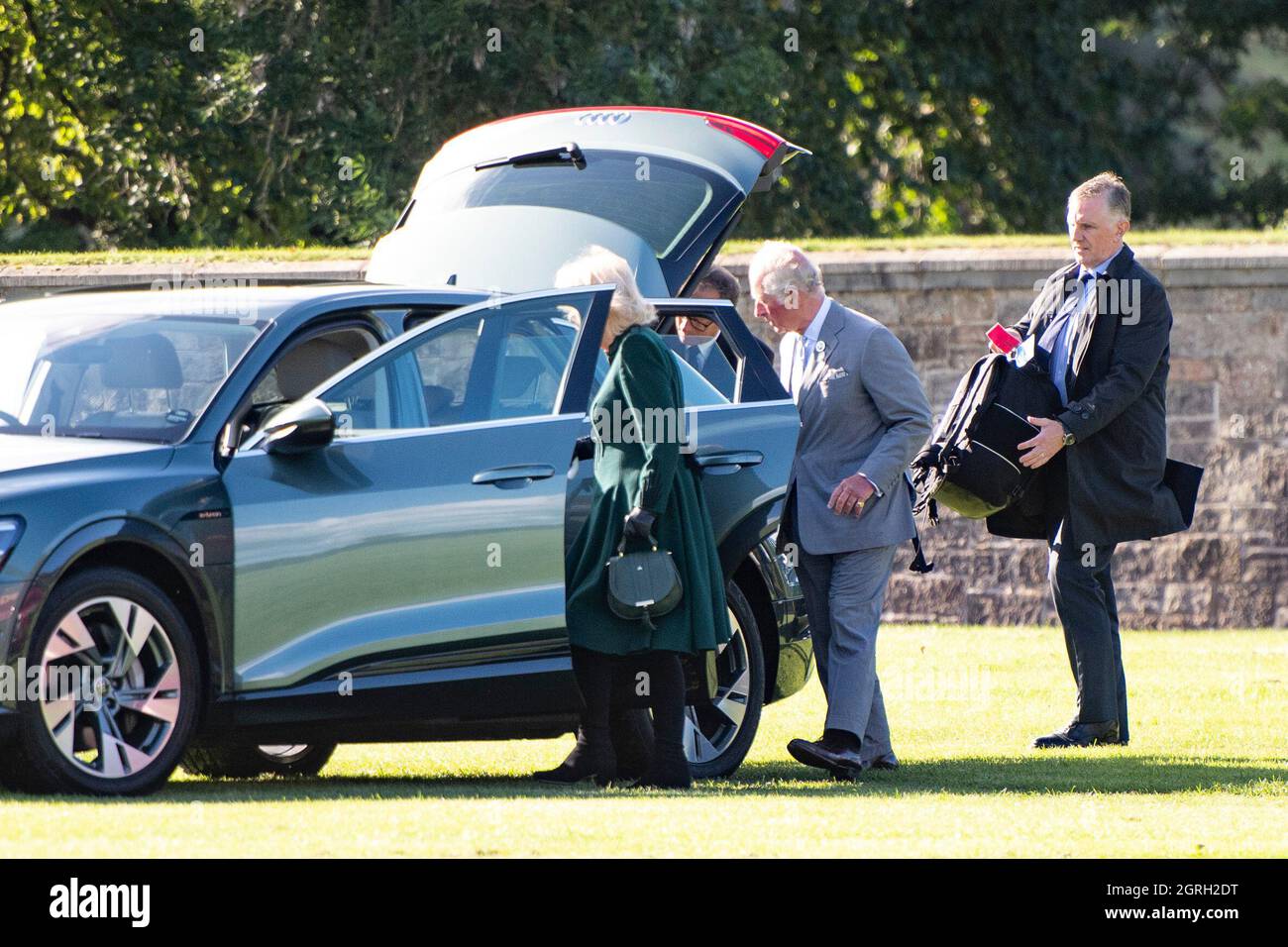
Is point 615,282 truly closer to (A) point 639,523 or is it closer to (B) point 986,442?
(A) point 639,523

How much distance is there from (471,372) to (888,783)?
2121 mm

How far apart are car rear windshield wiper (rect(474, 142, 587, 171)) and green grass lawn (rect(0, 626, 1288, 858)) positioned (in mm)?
2650

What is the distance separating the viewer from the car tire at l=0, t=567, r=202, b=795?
Result: 6797 mm

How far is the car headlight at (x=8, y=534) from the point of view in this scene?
22.0 ft

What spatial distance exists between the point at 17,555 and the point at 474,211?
162 inches

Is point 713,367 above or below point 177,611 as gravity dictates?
above

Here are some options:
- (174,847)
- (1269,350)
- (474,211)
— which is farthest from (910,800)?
(1269,350)

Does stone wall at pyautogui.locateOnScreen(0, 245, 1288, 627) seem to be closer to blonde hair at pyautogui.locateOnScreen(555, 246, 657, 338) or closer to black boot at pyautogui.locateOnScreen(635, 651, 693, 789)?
blonde hair at pyautogui.locateOnScreen(555, 246, 657, 338)

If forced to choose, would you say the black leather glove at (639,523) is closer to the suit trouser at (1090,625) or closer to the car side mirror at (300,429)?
the car side mirror at (300,429)

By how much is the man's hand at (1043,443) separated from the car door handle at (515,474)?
2415 mm

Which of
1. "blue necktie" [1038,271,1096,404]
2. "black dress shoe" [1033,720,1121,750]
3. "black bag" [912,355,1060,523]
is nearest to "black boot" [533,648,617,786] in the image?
"black bag" [912,355,1060,523]

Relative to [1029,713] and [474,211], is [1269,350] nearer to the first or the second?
[1029,713]

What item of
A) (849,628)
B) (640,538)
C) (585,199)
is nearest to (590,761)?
(640,538)

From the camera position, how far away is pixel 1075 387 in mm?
9531
